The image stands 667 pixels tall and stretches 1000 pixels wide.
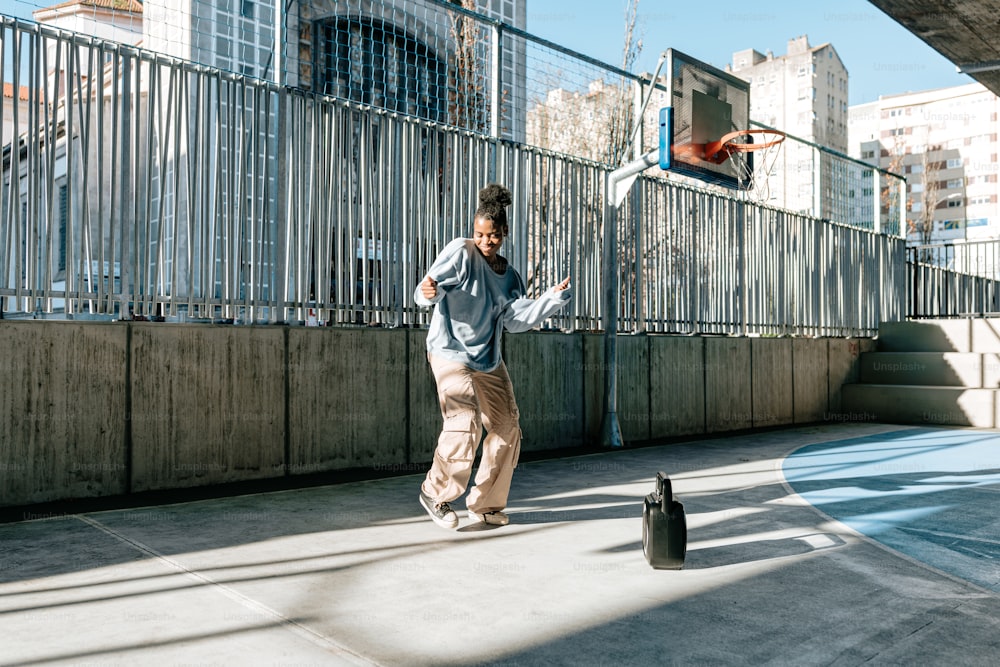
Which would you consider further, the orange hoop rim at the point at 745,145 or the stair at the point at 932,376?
the stair at the point at 932,376

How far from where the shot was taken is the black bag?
391cm

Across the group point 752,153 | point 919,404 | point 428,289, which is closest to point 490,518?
point 428,289

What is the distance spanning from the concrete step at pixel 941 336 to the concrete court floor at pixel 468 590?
28.1ft

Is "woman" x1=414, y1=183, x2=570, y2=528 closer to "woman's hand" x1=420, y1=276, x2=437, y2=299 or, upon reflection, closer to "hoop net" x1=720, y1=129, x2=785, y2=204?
"woman's hand" x1=420, y1=276, x2=437, y2=299

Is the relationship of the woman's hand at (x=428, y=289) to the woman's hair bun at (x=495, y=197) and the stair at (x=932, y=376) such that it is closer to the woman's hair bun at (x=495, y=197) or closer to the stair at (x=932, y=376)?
the woman's hair bun at (x=495, y=197)

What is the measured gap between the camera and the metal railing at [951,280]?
16.3 metres

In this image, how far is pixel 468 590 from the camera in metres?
3.61

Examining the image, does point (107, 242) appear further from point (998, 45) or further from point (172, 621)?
point (998, 45)

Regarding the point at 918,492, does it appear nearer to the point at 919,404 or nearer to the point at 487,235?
the point at 487,235

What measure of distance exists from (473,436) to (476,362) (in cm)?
45

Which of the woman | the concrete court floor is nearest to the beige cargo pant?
the woman

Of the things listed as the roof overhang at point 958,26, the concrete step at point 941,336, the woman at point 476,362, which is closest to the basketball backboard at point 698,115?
the roof overhang at point 958,26

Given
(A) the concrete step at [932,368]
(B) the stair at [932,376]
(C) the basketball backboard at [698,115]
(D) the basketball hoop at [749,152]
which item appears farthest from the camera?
(A) the concrete step at [932,368]

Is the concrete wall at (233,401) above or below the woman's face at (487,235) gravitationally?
below
